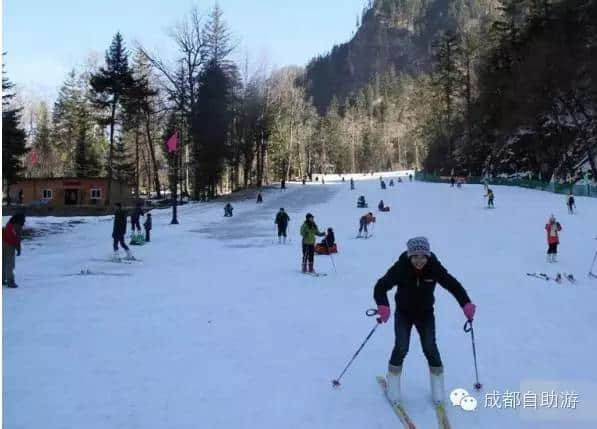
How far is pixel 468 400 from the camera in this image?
5.77 m

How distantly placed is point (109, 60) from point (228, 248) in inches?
1254

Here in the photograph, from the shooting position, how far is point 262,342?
8062 mm

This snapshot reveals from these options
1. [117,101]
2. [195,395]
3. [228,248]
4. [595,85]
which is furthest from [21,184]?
[595,85]

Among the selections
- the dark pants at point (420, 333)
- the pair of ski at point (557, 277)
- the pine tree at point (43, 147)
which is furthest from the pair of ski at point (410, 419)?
the pine tree at point (43, 147)

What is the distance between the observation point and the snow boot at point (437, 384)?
5.62 meters

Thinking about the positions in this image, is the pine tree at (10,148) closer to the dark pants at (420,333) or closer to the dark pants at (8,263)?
the dark pants at (8,263)

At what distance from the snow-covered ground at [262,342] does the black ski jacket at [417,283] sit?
1093mm

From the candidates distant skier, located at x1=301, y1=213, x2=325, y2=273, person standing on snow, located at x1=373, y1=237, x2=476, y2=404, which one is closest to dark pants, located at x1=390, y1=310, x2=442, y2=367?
person standing on snow, located at x1=373, y1=237, x2=476, y2=404

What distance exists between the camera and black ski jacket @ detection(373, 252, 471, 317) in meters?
5.38

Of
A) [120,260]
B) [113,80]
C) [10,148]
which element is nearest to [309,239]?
[120,260]

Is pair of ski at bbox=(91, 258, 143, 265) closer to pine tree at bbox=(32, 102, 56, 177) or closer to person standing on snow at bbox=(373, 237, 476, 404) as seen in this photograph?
person standing on snow at bbox=(373, 237, 476, 404)

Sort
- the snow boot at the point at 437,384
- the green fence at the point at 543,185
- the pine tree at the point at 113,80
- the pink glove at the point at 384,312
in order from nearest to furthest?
1. the pink glove at the point at 384,312
2. the snow boot at the point at 437,384
3. the green fence at the point at 543,185
4. the pine tree at the point at 113,80

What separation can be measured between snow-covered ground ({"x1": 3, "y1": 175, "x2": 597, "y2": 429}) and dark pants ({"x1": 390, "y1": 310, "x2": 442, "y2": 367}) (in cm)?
57
